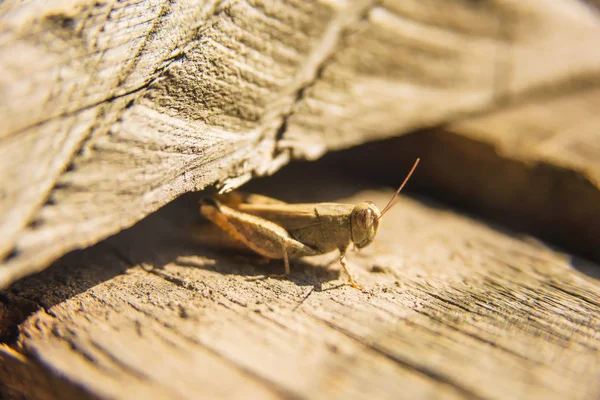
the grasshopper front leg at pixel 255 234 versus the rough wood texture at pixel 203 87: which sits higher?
the rough wood texture at pixel 203 87

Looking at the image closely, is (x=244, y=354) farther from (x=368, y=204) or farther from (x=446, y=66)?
(x=446, y=66)

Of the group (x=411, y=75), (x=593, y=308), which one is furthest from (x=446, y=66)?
(x=593, y=308)

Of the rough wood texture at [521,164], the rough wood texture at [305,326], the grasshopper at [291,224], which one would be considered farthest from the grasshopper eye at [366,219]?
the rough wood texture at [521,164]

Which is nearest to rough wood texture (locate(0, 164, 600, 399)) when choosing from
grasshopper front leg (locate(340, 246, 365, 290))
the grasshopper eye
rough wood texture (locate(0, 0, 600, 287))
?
grasshopper front leg (locate(340, 246, 365, 290))

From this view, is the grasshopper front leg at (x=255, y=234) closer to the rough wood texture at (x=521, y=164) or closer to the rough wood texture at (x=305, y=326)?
the rough wood texture at (x=305, y=326)

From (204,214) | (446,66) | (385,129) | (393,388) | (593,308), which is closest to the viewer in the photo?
(393,388)

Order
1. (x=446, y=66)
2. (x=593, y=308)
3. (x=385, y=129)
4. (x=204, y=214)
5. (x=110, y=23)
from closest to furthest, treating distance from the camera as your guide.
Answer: (x=110, y=23) → (x=593, y=308) → (x=204, y=214) → (x=385, y=129) → (x=446, y=66)
